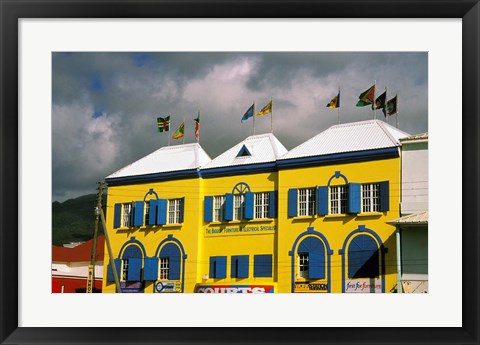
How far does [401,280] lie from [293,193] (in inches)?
126

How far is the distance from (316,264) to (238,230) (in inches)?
78.8

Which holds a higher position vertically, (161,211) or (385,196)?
(385,196)

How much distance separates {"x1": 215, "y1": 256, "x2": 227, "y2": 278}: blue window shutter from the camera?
596 inches

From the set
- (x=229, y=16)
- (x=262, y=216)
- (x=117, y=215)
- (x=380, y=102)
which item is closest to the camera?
(x=229, y=16)

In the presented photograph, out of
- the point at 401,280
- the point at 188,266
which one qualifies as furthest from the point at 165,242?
the point at 401,280

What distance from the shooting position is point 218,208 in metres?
15.8

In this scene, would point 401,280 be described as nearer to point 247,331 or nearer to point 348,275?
point 348,275

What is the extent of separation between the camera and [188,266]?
15.5 meters

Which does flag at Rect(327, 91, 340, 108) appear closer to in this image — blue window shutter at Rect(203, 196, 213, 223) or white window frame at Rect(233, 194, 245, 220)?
white window frame at Rect(233, 194, 245, 220)

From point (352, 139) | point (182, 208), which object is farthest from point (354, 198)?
point (182, 208)

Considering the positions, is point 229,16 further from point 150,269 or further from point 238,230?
point 150,269

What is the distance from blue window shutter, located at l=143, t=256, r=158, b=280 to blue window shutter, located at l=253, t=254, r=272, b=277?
6.75 feet

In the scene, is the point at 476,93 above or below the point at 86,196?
above

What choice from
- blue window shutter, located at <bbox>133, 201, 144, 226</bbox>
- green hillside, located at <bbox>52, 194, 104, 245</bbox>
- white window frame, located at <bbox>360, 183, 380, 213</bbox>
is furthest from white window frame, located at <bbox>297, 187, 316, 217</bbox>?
green hillside, located at <bbox>52, 194, 104, 245</bbox>
